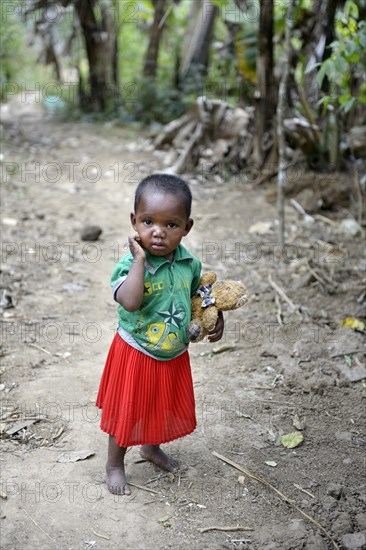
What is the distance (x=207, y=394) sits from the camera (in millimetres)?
3453

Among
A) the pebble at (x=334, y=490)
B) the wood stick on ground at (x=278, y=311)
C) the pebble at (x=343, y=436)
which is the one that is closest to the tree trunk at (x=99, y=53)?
the wood stick on ground at (x=278, y=311)

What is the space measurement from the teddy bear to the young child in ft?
0.14

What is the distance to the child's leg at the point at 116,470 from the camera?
256 cm

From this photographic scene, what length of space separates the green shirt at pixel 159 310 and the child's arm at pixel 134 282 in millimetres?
81

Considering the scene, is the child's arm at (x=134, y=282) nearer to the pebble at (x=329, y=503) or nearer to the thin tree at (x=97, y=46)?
the pebble at (x=329, y=503)

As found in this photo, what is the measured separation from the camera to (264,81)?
6891 millimetres

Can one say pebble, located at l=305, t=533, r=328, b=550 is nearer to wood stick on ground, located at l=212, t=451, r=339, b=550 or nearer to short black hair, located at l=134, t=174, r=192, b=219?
wood stick on ground, located at l=212, t=451, r=339, b=550

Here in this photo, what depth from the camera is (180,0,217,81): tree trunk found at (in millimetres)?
11797

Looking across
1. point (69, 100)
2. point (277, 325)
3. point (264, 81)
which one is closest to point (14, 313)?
point (277, 325)

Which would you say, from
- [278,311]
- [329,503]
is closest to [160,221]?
[329,503]

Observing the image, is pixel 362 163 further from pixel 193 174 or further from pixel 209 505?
pixel 209 505

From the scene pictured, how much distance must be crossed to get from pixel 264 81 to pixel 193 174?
5.32ft

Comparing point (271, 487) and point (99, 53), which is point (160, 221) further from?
point (99, 53)

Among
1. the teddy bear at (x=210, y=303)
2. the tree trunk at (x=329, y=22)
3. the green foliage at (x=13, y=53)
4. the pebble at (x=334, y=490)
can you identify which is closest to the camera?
the teddy bear at (x=210, y=303)
